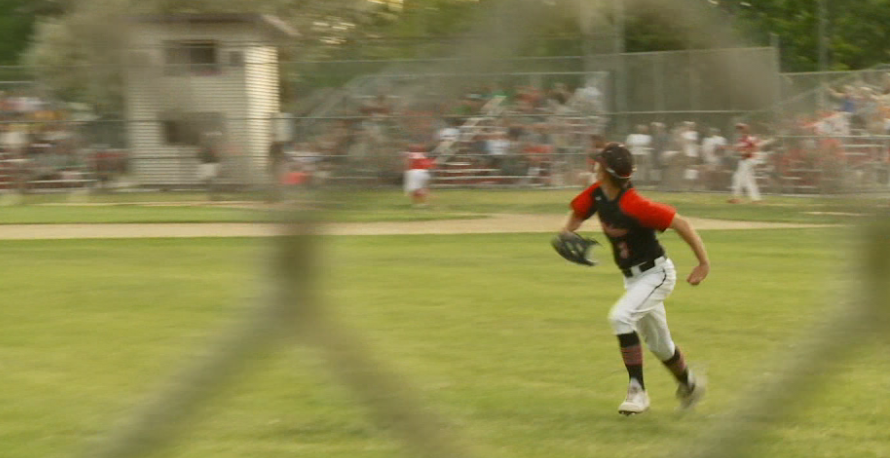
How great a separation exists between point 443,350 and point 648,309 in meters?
2.24

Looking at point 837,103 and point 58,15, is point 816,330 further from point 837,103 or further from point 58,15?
point 58,15

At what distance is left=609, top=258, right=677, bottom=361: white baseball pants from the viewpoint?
6.21m

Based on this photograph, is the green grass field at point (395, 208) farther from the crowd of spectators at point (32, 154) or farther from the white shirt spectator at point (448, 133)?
the crowd of spectators at point (32, 154)

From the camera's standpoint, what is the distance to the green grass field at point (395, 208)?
1482mm

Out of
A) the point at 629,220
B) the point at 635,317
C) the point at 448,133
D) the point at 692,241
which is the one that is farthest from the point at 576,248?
the point at 448,133

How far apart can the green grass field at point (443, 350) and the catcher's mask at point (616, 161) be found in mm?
1106

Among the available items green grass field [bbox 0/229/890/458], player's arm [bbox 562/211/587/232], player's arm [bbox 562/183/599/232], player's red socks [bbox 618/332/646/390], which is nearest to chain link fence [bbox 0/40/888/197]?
green grass field [bbox 0/229/890/458]

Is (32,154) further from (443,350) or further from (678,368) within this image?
(678,368)

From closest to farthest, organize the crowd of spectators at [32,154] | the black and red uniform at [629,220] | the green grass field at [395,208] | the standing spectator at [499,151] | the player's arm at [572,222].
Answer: the green grass field at [395,208] → the black and red uniform at [629,220] → the player's arm at [572,222] → the standing spectator at [499,151] → the crowd of spectators at [32,154]

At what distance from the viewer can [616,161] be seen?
6074 millimetres

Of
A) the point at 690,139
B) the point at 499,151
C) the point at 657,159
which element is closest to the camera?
the point at 690,139

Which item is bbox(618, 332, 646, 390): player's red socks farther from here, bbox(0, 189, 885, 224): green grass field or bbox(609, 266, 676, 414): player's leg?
bbox(0, 189, 885, 224): green grass field

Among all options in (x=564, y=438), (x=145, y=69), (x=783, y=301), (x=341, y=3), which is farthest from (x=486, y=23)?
(x=783, y=301)

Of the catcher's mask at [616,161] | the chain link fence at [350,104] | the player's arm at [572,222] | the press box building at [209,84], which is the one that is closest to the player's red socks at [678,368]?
the player's arm at [572,222]
